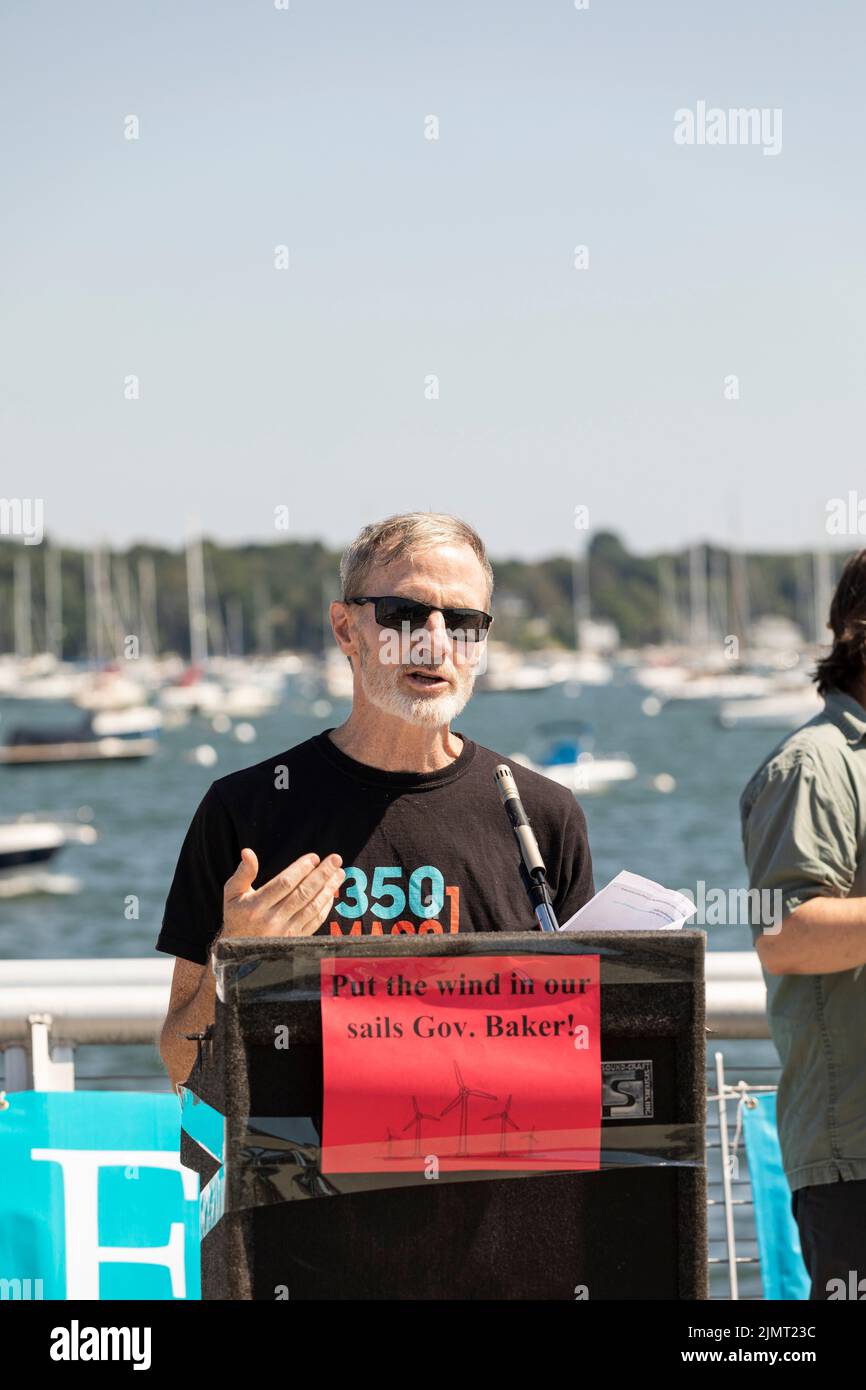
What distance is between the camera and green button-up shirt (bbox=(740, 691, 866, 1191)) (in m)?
3.02

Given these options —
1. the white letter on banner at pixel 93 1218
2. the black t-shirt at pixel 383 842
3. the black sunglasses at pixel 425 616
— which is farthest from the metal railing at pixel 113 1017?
the black sunglasses at pixel 425 616

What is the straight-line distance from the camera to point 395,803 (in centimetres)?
296

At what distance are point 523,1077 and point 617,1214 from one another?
0.62 feet

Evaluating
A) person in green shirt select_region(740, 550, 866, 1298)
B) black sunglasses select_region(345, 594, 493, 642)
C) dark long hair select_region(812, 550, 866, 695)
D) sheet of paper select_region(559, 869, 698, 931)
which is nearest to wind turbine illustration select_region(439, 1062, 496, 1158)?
sheet of paper select_region(559, 869, 698, 931)

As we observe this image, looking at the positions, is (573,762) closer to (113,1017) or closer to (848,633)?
(113,1017)

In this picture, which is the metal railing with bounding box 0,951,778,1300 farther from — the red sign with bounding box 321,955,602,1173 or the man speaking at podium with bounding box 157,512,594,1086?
the red sign with bounding box 321,955,602,1173

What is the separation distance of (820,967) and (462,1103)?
46.8 inches

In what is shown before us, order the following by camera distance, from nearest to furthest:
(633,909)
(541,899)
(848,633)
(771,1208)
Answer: (633,909), (541,899), (848,633), (771,1208)

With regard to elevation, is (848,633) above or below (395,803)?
above

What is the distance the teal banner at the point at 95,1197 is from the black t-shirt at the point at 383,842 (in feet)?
2.92

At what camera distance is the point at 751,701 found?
102m

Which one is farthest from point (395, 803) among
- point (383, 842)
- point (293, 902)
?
point (293, 902)
